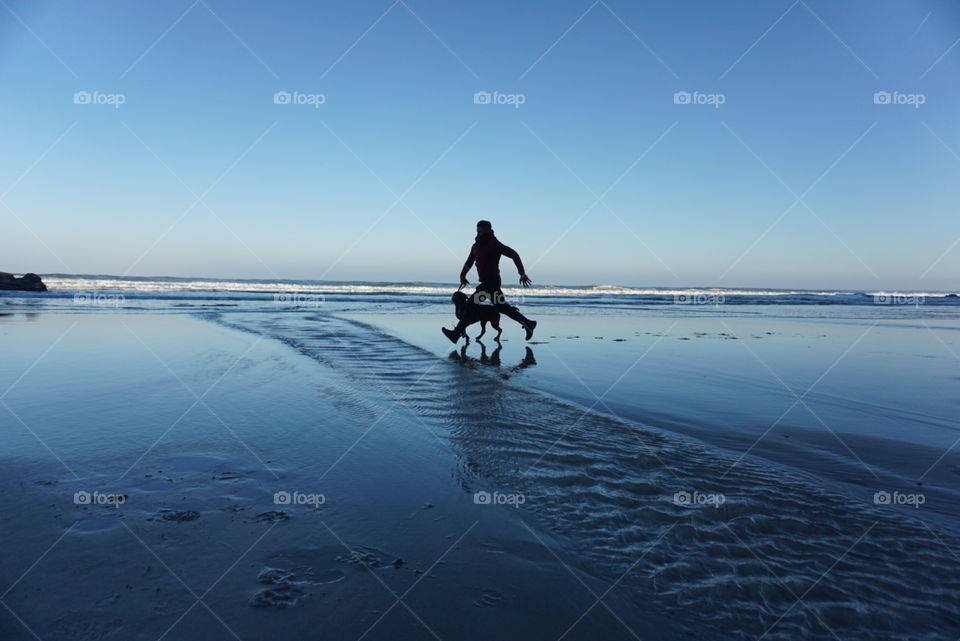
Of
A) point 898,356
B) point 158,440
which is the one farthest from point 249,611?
point 898,356

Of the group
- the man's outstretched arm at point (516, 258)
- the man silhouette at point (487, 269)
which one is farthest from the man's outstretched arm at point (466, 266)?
the man's outstretched arm at point (516, 258)

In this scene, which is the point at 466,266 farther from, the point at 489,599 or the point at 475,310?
the point at 489,599

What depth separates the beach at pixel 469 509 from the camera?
1940mm

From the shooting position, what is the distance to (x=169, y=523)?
254cm

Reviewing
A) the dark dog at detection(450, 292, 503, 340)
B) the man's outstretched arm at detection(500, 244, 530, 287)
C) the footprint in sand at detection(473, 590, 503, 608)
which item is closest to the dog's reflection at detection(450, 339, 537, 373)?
the dark dog at detection(450, 292, 503, 340)

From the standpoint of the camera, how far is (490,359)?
8.91 metres

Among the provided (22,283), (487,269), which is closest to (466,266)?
(487,269)

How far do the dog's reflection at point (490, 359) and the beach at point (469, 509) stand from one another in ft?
5.58

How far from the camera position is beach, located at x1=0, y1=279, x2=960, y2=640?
194cm

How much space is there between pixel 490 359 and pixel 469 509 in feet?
20.0

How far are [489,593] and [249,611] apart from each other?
92cm

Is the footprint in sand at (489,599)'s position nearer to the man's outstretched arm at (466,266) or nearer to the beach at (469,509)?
the beach at (469,509)

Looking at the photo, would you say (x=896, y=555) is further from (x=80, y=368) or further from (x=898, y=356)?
(x=898, y=356)

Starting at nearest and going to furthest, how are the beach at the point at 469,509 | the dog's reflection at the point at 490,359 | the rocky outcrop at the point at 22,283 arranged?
the beach at the point at 469,509 → the dog's reflection at the point at 490,359 → the rocky outcrop at the point at 22,283
